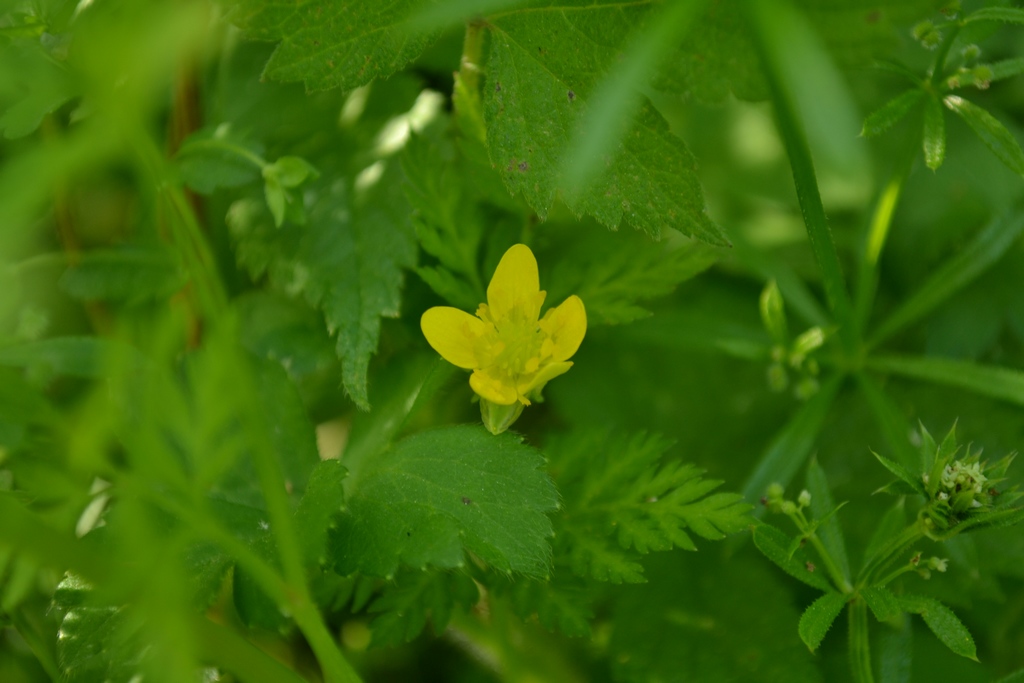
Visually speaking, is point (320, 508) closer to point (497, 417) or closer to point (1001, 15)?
point (497, 417)

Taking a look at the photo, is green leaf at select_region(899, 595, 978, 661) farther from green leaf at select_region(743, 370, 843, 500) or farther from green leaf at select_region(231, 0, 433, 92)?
green leaf at select_region(231, 0, 433, 92)

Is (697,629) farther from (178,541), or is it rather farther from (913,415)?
(178,541)

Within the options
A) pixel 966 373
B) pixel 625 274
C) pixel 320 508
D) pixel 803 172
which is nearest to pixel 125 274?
pixel 320 508

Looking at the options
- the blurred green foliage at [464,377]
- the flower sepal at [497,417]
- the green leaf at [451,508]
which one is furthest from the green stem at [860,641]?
the flower sepal at [497,417]

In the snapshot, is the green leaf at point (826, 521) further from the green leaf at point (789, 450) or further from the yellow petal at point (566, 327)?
the yellow petal at point (566, 327)

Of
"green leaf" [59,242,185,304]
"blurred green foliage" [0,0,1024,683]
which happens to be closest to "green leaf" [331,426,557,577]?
"blurred green foliage" [0,0,1024,683]

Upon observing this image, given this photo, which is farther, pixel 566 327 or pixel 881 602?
pixel 566 327

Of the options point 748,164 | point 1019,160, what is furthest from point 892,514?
point 748,164
